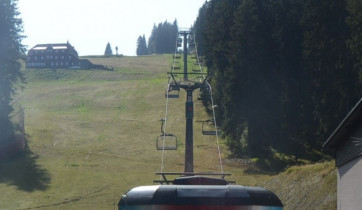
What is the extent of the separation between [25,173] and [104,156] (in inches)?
256

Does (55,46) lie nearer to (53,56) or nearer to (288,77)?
(53,56)

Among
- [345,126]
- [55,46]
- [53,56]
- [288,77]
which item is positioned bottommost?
[53,56]

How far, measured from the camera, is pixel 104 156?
153 ft

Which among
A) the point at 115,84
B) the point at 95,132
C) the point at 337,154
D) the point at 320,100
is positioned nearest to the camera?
the point at 337,154

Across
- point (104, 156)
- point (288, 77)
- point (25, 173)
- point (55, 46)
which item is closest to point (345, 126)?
point (25, 173)

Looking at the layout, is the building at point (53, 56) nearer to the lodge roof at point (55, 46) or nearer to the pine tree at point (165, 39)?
the lodge roof at point (55, 46)

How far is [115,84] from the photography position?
9156 centimetres

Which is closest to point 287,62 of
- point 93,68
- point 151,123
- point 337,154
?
point 151,123

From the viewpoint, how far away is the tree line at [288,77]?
42.5 metres

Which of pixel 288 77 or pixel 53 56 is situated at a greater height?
Answer: pixel 288 77

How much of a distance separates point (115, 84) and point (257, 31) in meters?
45.3

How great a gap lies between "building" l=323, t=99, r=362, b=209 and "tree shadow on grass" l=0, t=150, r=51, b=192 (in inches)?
824

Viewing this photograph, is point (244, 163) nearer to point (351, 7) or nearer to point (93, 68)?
point (351, 7)

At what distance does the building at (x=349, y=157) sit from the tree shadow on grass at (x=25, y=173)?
20929 millimetres
